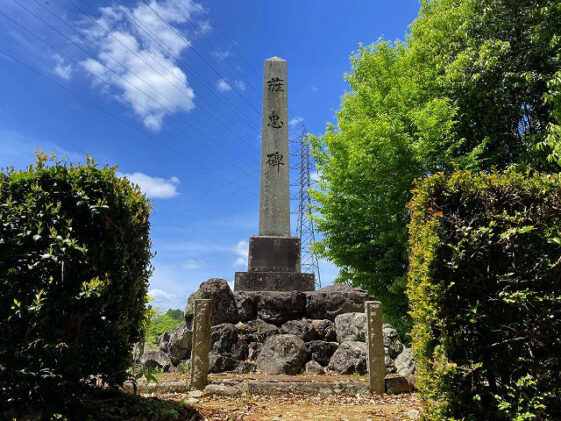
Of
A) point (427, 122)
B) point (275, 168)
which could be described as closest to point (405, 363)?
point (275, 168)

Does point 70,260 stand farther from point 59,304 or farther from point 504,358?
point 504,358

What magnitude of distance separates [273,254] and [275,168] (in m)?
2.62

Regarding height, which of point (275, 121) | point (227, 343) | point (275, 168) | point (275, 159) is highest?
point (275, 121)

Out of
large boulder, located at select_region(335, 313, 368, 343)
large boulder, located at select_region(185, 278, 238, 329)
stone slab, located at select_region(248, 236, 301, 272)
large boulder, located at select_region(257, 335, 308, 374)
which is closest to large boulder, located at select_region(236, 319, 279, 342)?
large boulder, located at select_region(185, 278, 238, 329)

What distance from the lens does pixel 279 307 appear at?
958cm

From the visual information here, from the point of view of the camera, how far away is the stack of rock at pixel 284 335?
8.09m

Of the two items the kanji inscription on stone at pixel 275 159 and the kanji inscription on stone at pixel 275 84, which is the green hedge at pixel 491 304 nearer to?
the kanji inscription on stone at pixel 275 159

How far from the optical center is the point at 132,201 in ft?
16.8

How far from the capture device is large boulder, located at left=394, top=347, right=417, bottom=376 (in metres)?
7.95

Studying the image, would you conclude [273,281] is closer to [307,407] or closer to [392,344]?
[392,344]

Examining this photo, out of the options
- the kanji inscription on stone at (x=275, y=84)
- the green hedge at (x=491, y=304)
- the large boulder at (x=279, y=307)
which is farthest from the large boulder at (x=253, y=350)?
the kanji inscription on stone at (x=275, y=84)

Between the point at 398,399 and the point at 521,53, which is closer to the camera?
the point at 398,399

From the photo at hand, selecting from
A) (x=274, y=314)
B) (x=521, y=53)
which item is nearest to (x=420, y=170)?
(x=521, y=53)

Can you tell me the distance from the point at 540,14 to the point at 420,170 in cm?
663
